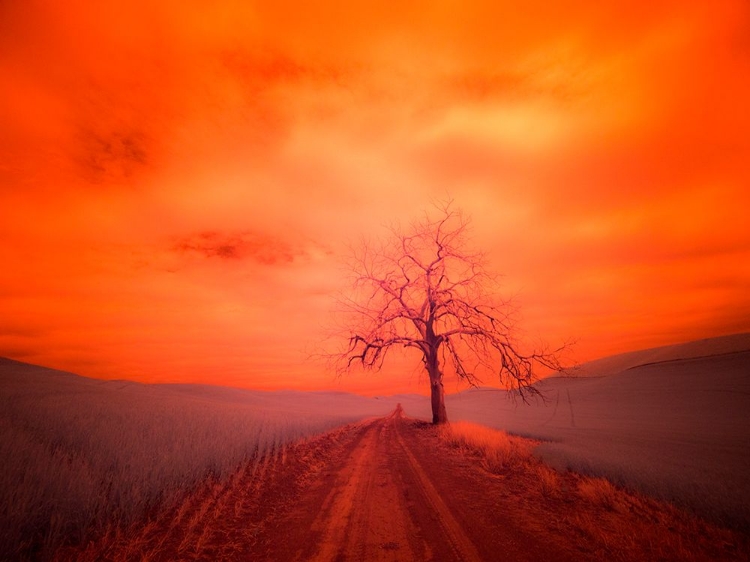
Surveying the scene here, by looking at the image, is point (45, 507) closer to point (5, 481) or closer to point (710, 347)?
point (5, 481)

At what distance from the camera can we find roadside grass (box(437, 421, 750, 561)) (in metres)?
3.96

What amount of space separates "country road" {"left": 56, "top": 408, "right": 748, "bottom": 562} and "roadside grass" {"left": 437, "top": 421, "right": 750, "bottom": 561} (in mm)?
21

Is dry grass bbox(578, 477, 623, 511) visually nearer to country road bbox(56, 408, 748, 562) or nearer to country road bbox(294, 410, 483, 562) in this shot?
country road bbox(56, 408, 748, 562)

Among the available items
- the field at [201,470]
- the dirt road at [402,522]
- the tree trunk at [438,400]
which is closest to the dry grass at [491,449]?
the field at [201,470]

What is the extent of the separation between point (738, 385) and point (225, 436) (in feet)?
134

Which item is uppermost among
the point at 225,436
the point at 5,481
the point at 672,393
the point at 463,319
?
the point at 463,319

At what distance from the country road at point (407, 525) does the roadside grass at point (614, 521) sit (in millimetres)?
21

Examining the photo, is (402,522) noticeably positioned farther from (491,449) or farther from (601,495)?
(491,449)

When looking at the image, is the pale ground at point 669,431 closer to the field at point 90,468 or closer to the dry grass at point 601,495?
the dry grass at point 601,495

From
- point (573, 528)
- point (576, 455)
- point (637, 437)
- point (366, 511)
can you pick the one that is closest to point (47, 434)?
point (366, 511)

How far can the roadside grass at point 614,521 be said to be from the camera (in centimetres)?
396

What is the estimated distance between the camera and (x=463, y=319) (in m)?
16.8

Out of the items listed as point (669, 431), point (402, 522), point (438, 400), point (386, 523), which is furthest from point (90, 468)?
point (669, 431)

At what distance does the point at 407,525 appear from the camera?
15.5 ft
